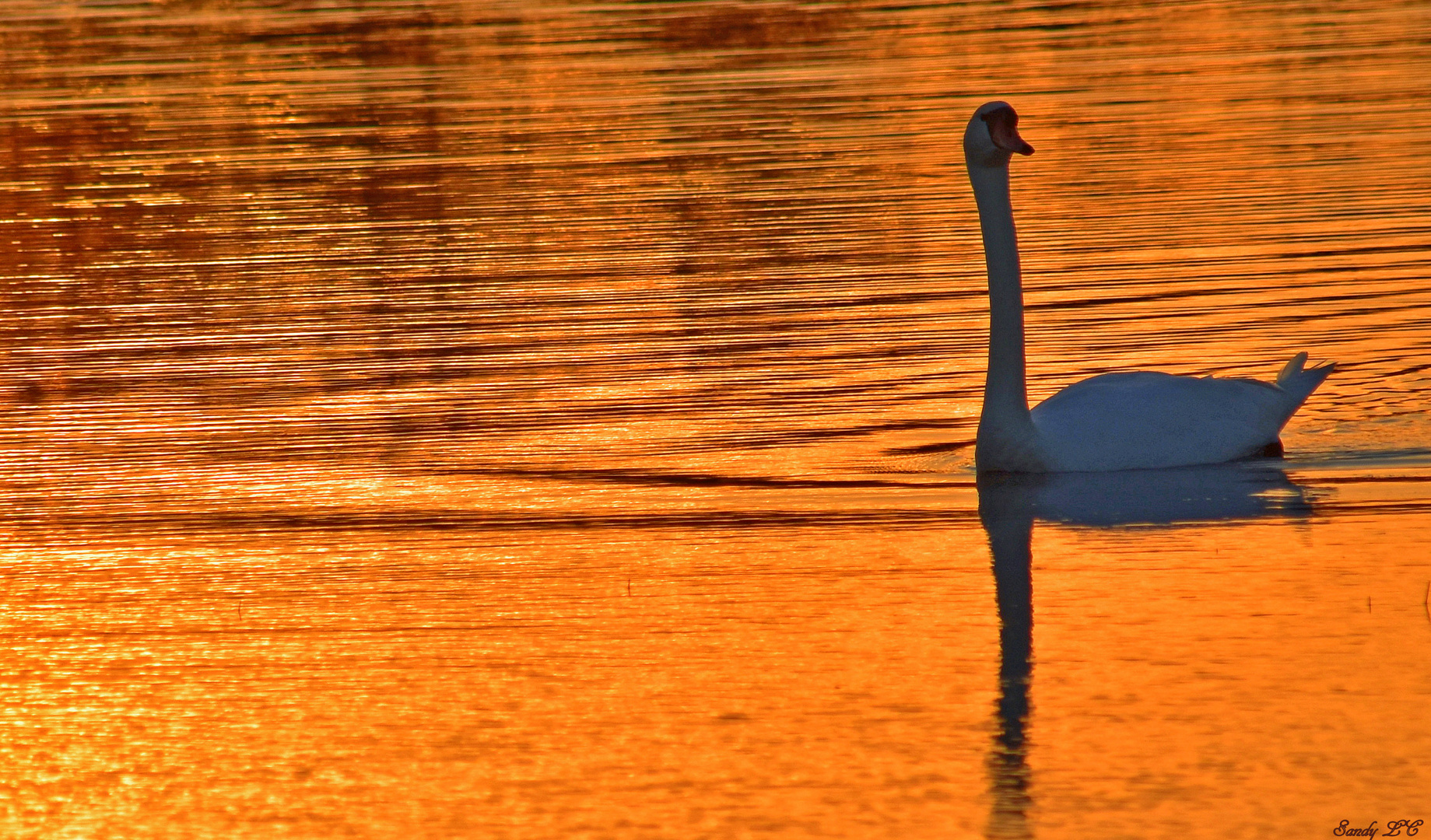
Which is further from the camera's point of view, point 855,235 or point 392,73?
point 392,73

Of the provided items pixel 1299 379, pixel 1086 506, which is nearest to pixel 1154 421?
pixel 1086 506

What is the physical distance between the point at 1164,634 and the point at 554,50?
24.9 metres

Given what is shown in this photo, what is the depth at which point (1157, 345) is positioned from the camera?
11852mm

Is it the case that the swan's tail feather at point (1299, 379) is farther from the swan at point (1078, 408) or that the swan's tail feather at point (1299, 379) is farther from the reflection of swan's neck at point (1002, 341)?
the reflection of swan's neck at point (1002, 341)

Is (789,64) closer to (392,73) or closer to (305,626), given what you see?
(392,73)

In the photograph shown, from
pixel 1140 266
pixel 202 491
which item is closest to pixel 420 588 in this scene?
pixel 202 491

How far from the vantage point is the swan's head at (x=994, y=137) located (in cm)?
911

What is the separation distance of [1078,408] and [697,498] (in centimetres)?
158

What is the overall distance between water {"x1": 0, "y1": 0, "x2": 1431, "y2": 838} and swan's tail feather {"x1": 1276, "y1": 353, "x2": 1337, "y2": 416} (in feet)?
0.78

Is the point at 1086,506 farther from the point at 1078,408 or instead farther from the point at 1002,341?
the point at 1002,341

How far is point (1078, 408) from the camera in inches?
368

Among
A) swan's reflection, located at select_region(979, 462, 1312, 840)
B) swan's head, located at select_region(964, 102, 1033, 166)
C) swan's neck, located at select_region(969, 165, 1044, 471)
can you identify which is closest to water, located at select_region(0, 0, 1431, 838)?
swan's reflection, located at select_region(979, 462, 1312, 840)
